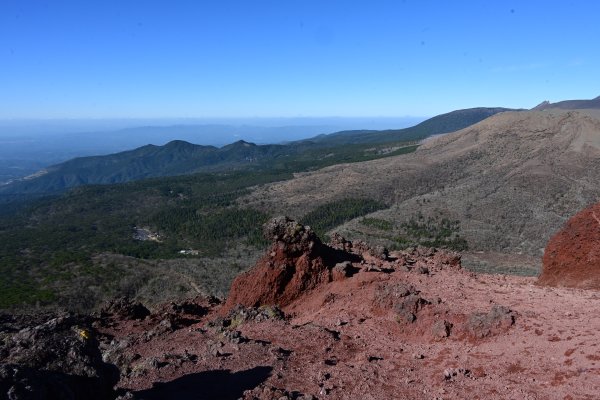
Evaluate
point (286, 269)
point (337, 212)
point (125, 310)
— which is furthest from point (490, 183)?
point (125, 310)

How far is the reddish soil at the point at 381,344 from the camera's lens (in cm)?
870

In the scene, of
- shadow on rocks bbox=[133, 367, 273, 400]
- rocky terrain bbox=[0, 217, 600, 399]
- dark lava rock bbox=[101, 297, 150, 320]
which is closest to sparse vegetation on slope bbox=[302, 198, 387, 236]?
dark lava rock bbox=[101, 297, 150, 320]

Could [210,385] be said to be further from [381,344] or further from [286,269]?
[286,269]

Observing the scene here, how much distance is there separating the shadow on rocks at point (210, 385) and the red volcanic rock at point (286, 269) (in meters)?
5.72

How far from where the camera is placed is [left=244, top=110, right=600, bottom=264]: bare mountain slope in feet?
175

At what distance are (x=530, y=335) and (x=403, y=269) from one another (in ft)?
20.4

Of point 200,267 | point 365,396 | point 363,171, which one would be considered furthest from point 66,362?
point 363,171

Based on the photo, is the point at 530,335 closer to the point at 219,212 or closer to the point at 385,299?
the point at 385,299

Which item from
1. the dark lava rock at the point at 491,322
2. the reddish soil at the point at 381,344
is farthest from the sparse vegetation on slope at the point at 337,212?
the dark lava rock at the point at 491,322

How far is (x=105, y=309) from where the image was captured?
57.1 feet

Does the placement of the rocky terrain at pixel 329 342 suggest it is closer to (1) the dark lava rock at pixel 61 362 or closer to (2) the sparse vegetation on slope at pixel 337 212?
(1) the dark lava rock at pixel 61 362

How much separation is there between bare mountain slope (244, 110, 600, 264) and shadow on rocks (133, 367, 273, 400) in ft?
133

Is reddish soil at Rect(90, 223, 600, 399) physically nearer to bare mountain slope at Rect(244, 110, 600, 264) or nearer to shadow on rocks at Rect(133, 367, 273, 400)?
shadow on rocks at Rect(133, 367, 273, 400)

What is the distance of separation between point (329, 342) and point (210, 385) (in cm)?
316
